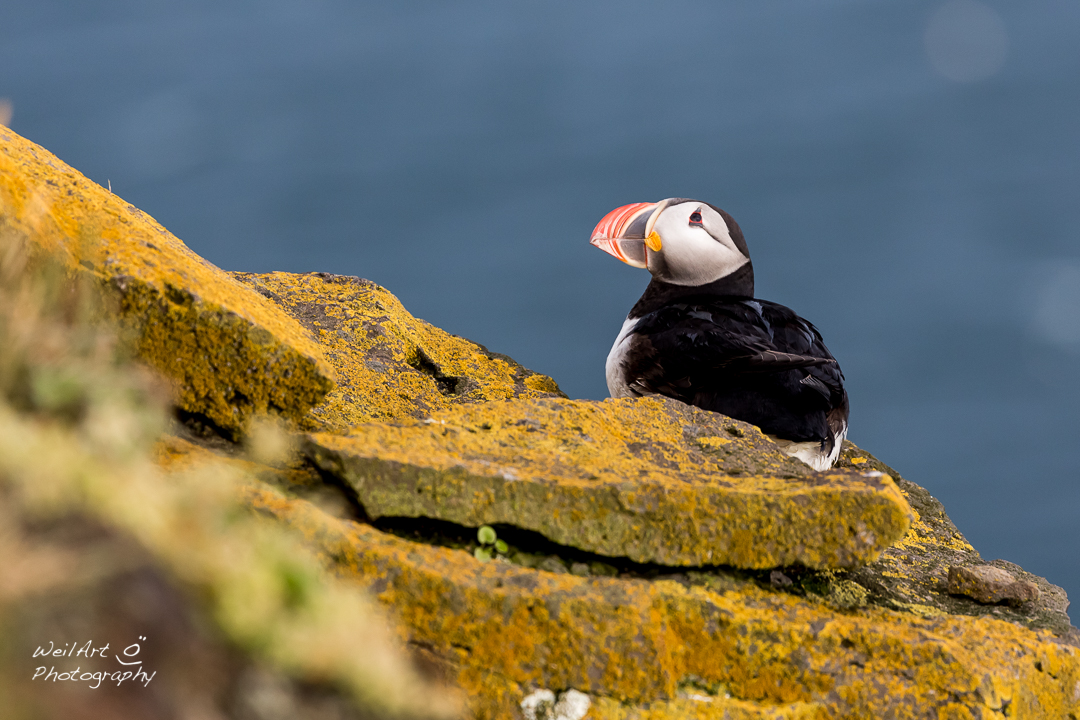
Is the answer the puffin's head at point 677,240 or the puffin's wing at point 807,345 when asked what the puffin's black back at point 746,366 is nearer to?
the puffin's wing at point 807,345

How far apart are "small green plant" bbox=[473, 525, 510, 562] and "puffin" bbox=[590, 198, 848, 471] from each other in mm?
1982

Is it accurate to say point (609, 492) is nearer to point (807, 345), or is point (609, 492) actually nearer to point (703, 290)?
point (807, 345)

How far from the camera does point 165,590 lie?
156 cm

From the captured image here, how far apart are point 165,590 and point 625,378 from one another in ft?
14.0

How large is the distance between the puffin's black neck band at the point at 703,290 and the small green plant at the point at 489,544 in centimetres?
362

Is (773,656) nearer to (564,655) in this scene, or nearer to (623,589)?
(623,589)

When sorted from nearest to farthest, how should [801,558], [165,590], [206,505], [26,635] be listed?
[26,635], [165,590], [206,505], [801,558]

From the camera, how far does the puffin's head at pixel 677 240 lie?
6289 millimetres

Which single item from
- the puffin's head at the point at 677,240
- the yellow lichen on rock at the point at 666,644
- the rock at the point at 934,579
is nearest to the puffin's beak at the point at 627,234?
the puffin's head at the point at 677,240

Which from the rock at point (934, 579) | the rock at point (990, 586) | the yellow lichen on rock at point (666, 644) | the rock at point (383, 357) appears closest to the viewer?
the yellow lichen on rock at point (666, 644)

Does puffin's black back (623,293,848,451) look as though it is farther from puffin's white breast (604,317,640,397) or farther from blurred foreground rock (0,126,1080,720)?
blurred foreground rock (0,126,1080,720)

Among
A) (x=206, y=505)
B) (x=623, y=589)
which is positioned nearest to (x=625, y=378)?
(x=623, y=589)

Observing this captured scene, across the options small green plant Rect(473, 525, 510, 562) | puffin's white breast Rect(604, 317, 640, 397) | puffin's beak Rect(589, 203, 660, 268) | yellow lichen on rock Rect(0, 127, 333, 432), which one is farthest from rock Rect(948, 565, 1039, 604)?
puffin's beak Rect(589, 203, 660, 268)

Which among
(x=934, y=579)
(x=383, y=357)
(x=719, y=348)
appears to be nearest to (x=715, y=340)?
(x=719, y=348)
